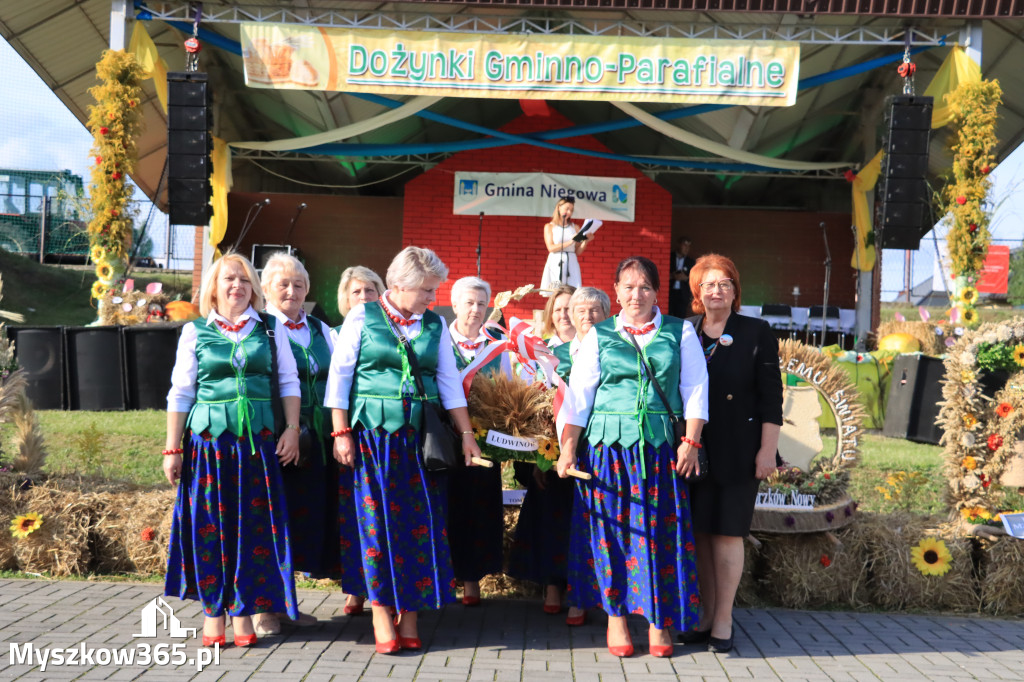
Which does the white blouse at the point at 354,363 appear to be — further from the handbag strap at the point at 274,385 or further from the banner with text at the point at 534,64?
the banner with text at the point at 534,64

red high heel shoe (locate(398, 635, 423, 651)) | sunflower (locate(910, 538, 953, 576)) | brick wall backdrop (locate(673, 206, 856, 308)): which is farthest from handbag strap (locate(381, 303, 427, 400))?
brick wall backdrop (locate(673, 206, 856, 308))

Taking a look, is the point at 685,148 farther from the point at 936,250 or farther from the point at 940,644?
the point at 940,644

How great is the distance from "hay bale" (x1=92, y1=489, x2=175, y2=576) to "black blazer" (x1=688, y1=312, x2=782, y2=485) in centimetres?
276

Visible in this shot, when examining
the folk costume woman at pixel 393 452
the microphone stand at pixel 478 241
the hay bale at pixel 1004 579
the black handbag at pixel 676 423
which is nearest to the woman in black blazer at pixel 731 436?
the black handbag at pixel 676 423

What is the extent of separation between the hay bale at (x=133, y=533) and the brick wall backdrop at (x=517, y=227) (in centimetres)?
940

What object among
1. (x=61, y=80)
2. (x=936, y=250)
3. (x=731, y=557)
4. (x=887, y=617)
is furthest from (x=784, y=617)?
(x=61, y=80)

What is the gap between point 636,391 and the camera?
3574mm

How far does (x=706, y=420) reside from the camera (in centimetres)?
357

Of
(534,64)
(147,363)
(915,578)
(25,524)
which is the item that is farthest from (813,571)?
(534,64)

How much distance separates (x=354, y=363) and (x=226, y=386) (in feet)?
1.61

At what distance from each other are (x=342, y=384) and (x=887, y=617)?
2.77m

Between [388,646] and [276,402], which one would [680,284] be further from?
[388,646]

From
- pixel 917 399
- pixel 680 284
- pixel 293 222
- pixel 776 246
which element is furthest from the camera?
pixel 776 246

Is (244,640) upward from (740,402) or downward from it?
downward
